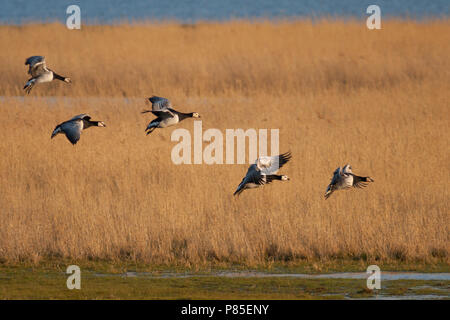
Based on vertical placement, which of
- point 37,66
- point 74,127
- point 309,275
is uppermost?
point 37,66

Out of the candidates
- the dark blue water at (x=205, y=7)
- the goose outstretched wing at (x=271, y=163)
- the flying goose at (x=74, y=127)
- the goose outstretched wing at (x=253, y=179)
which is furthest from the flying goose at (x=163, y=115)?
the dark blue water at (x=205, y=7)

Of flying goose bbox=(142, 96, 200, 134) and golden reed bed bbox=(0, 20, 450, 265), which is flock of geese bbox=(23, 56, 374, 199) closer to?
flying goose bbox=(142, 96, 200, 134)

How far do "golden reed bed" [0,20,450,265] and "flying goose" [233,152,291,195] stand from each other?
1.22 meters

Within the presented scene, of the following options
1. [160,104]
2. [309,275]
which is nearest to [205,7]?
[160,104]

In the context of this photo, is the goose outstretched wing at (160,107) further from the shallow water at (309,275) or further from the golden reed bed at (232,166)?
the shallow water at (309,275)

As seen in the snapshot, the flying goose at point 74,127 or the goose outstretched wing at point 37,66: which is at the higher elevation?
the goose outstretched wing at point 37,66

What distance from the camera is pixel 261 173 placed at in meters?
10.6

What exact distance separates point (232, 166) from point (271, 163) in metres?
4.77

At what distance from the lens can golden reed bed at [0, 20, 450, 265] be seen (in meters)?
12.1

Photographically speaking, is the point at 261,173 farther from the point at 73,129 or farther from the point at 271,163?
the point at 73,129

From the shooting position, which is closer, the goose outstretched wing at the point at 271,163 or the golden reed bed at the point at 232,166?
the goose outstretched wing at the point at 271,163

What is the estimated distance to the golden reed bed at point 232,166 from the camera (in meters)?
12.1

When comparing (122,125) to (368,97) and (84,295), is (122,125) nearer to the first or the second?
(368,97)

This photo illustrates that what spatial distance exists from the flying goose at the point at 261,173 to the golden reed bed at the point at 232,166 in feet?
4.01
